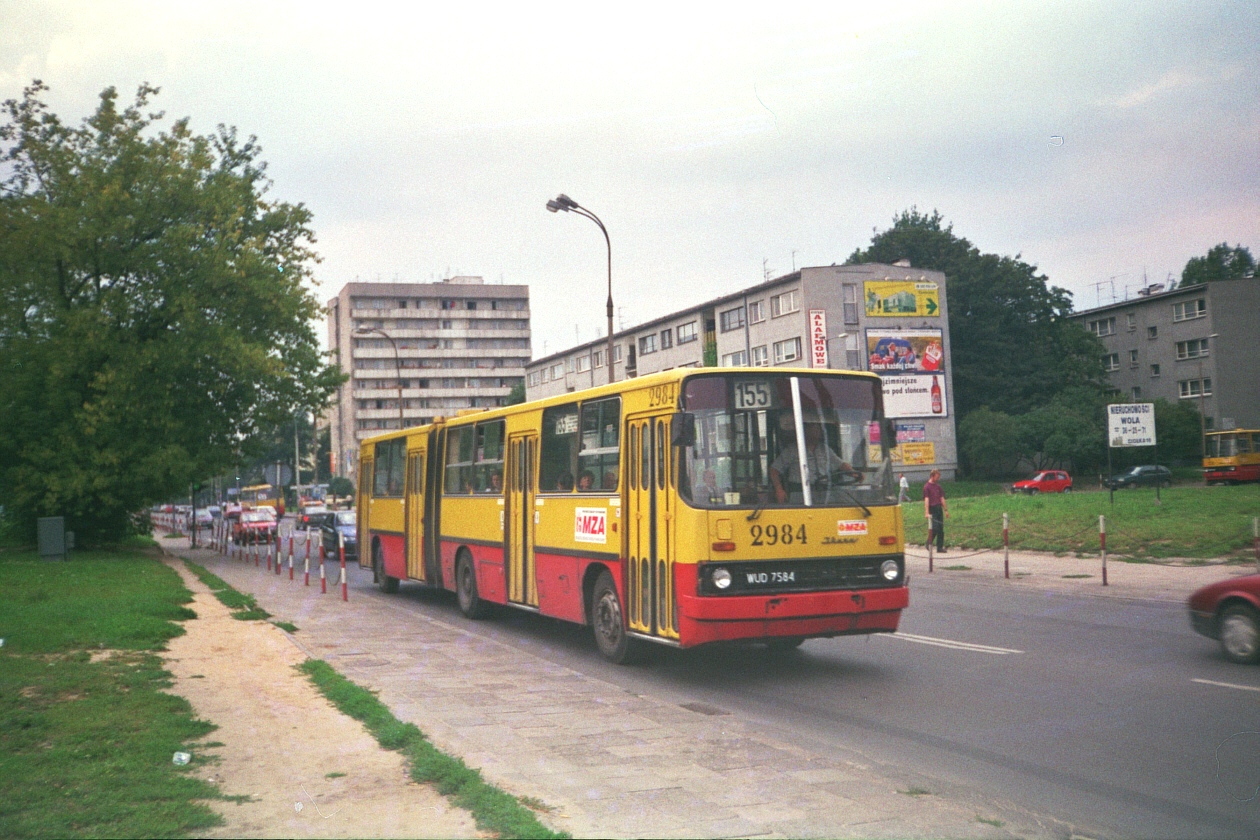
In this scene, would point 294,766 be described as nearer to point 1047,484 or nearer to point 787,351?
point 787,351

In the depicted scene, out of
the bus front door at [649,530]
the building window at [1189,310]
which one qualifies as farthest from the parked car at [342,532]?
the building window at [1189,310]

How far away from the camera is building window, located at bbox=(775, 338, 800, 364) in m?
64.0

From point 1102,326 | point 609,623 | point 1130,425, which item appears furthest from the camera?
point 1102,326

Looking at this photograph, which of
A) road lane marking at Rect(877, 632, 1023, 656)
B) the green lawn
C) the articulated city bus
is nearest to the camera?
the articulated city bus

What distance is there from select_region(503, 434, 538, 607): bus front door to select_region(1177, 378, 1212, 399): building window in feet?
233

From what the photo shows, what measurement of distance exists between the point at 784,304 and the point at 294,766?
60.9 meters

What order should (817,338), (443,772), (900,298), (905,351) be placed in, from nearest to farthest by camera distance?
(443,772) → (817,338) → (905,351) → (900,298)

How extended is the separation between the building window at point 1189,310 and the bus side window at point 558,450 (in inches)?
2898

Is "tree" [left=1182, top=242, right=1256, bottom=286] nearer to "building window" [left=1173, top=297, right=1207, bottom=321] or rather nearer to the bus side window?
"building window" [left=1173, top=297, right=1207, bottom=321]

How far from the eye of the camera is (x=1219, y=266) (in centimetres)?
8819

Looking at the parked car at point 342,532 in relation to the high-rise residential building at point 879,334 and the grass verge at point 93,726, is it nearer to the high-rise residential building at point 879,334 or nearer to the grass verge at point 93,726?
the grass verge at point 93,726

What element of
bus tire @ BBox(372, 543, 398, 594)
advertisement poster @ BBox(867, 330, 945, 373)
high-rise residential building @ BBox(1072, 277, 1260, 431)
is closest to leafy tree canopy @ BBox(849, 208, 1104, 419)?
high-rise residential building @ BBox(1072, 277, 1260, 431)

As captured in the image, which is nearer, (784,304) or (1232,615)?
(1232,615)

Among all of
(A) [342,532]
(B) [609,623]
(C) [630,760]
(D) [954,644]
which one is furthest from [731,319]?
(C) [630,760]
